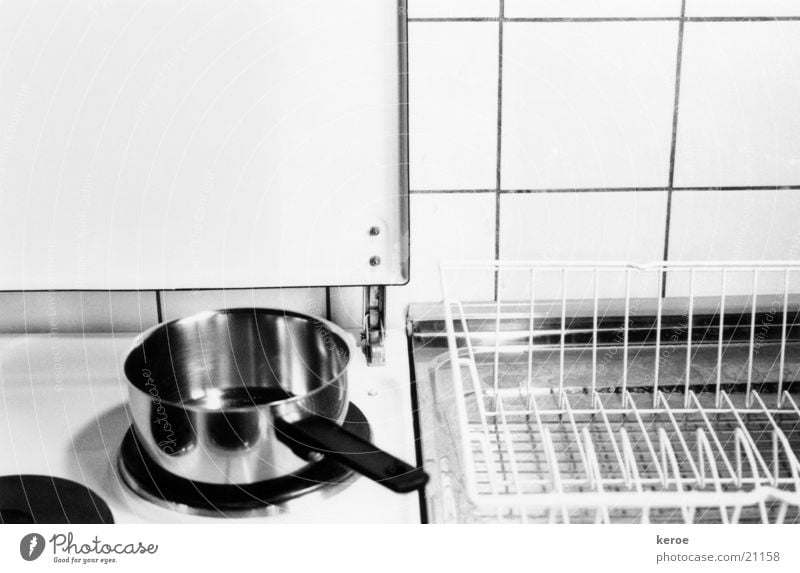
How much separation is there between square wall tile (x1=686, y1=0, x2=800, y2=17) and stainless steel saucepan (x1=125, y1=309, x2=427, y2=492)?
420mm

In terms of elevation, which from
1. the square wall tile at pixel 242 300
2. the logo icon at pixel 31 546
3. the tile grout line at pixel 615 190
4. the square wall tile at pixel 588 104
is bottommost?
the logo icon at pixel 31 546

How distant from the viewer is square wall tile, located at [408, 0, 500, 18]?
0.69 metres

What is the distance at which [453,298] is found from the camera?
0.77 metres

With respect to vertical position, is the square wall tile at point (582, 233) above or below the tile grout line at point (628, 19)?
below

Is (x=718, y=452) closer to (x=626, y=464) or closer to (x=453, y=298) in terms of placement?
(x=626, y=464)

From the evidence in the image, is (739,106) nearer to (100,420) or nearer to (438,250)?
(438,250)

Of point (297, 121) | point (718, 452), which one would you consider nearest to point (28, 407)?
point (297, 121)

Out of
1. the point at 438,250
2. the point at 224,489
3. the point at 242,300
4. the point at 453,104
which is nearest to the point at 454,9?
the point at 453,104

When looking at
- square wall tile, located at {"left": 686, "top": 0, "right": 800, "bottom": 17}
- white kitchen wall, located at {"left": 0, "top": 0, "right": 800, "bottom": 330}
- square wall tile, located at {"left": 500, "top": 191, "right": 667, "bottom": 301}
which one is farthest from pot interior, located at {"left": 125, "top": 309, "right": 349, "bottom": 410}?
square wall tile, located at {"left": 686, "top": 0, "right": 800, "bottom": 17}

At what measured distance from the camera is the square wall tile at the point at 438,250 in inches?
29.3

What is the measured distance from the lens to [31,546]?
531mm

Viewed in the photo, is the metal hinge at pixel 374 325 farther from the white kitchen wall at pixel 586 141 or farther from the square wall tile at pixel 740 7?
the square wall tile at pixel 740 7

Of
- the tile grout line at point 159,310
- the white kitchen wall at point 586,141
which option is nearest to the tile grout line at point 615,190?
the white kitchen wall at point 586,141

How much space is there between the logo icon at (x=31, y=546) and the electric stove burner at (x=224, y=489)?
65 mm
